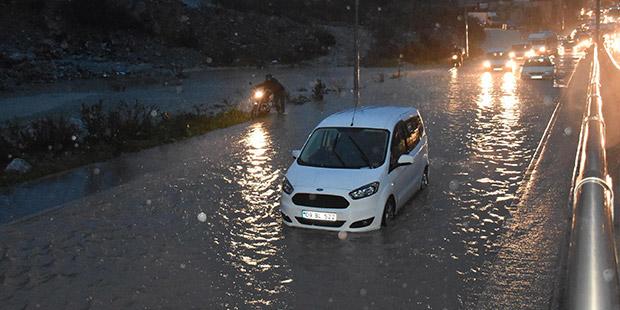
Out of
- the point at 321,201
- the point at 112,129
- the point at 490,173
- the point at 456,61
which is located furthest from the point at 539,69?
the point at 321,201

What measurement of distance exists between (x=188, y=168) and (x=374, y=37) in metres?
72.5

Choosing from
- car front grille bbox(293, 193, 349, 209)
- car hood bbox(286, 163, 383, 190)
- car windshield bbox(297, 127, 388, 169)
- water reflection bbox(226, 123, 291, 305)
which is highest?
car windshield bbox(297, 127, 388, 169)

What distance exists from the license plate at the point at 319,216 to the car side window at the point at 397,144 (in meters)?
1.35

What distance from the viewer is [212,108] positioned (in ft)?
92.7

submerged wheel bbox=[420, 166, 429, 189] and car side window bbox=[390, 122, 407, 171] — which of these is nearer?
car side window bbox=[390, 122, 407, 171]

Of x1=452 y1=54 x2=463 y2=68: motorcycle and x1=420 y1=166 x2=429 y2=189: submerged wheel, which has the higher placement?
x1=452 y1=54 x2=463 y2=68: motorcycle

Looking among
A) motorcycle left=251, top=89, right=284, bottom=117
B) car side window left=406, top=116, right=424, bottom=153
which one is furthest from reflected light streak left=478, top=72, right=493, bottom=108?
car side window left=406, top=116, right=424, bottom=153

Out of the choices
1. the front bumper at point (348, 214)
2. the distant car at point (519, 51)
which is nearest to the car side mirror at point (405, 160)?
the front bumper at point (348, 214)

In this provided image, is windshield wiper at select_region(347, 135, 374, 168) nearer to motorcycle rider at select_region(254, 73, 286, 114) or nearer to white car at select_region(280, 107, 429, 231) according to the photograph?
white car at select_region(280, 107, 429, 231)

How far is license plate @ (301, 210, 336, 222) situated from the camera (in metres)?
9.12

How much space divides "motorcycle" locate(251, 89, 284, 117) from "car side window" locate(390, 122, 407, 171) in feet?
47.0

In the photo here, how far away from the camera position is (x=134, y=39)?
62.2 metres

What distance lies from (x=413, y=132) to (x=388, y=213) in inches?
94.4

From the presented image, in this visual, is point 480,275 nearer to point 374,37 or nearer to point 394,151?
point 394,151
